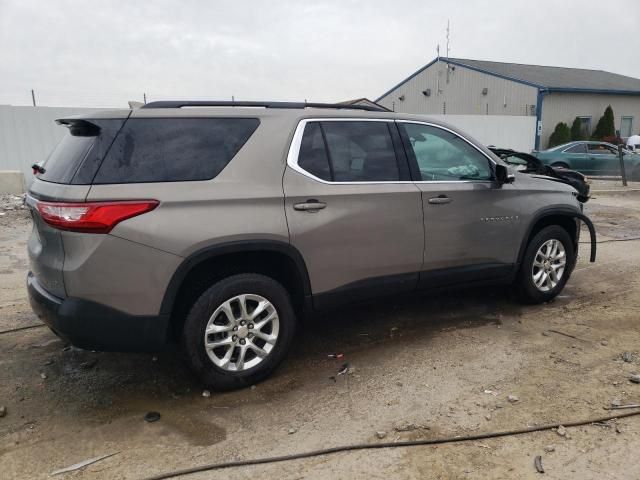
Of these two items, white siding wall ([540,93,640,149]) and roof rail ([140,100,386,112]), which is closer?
roof rail ([140,100,386,112])

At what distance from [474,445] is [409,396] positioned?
1.95ft

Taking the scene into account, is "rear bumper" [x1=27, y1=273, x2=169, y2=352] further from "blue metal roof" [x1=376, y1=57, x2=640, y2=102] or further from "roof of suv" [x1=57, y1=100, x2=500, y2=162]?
"blue metal roof" [x1=376, y1=57, x2=640, y2=102]

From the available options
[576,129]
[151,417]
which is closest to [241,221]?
[151,417]

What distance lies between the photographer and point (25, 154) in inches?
490

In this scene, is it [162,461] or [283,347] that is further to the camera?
[283,347]

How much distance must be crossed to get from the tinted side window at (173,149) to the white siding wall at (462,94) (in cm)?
2513

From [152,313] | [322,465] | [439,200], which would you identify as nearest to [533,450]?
[322,465]

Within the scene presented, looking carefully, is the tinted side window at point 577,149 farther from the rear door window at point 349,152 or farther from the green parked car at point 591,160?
the rear door window at point 349,152

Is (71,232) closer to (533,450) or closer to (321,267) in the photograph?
(321,267)

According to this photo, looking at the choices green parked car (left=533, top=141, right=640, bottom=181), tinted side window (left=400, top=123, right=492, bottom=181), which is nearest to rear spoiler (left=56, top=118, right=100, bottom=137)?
tinted side window (left=400, top=123, right=492, bottom=181)

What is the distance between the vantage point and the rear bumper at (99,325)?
286 cm

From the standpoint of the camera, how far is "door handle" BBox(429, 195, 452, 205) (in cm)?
397

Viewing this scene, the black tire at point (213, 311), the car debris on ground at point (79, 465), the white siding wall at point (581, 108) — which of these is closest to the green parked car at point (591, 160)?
the white siding wall at point (581, 108)

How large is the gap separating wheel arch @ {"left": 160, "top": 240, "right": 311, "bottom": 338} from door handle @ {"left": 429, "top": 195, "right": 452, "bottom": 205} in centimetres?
121
